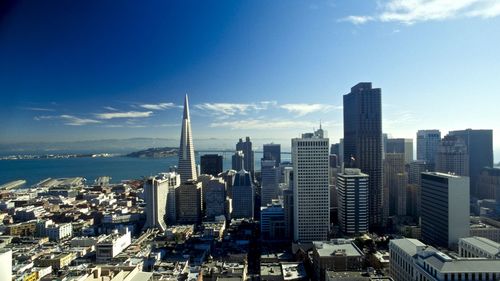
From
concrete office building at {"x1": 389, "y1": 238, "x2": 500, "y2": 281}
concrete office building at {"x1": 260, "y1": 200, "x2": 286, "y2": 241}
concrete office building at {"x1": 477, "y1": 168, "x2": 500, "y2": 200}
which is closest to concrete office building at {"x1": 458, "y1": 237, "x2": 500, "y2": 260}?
concrete office building at {"x1": 389, "y1": 238, "x2": 500, "y2": 281}

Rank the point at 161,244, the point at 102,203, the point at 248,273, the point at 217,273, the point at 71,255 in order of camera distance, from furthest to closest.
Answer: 1. the point at 102,203
2. the point at 161,244
3. the point at 71,255
4. the point at 248,273
5. the point at 217,273

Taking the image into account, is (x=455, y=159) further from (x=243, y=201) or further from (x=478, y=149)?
(x=243, y=201)

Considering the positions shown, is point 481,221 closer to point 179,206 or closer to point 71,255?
point 179,206

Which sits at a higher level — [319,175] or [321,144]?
[321,144]

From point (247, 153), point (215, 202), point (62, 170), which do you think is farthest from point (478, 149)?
point (62, 170)

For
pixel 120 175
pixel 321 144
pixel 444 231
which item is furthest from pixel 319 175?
pixel 120 175

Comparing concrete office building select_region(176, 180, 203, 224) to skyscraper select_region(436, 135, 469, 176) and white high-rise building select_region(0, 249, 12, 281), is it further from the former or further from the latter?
white high-rise building select_region(0, 249, 12, 281)

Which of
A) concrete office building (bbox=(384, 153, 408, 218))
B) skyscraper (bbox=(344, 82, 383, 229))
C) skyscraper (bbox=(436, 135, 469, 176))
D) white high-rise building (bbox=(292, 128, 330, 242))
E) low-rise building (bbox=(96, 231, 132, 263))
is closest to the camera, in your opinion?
low-rise building (bbox=(96, 231, 132, 263))
